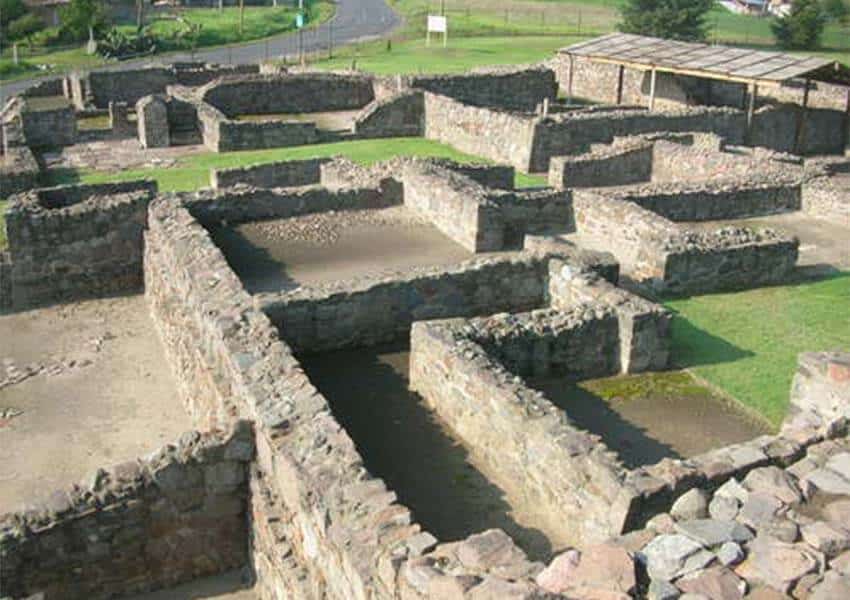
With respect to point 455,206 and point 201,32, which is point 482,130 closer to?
point 455,206

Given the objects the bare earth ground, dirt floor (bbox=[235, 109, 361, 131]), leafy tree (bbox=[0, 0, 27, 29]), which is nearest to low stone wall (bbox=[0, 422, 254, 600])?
A: the bare earth ground

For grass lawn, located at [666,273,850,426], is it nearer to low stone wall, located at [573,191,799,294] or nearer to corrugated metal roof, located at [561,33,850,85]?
low stone wall, located at [573,191,799,294]

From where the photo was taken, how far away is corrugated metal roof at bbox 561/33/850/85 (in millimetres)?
25938

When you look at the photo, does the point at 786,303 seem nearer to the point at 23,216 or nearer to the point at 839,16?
the point at 23,216

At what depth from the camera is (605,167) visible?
21000mm

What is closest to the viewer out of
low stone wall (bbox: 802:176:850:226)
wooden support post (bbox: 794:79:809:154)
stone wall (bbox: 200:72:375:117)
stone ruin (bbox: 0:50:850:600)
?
stone ruin (bbox: 0:50:850:600)

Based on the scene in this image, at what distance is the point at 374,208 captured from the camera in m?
17.7

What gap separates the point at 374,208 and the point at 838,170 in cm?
1125

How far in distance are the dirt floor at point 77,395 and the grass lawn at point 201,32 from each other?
3164cm

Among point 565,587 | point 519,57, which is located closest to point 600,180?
point 565,587

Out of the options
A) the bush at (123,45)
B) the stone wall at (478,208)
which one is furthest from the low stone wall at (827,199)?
the bush at (123,45)

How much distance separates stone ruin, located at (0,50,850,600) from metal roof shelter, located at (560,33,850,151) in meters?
5.72

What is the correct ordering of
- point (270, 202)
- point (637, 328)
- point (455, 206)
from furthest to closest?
point (270, 202)
point (455, 206)
point (637, 328)

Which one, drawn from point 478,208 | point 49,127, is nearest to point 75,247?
point 478,208
